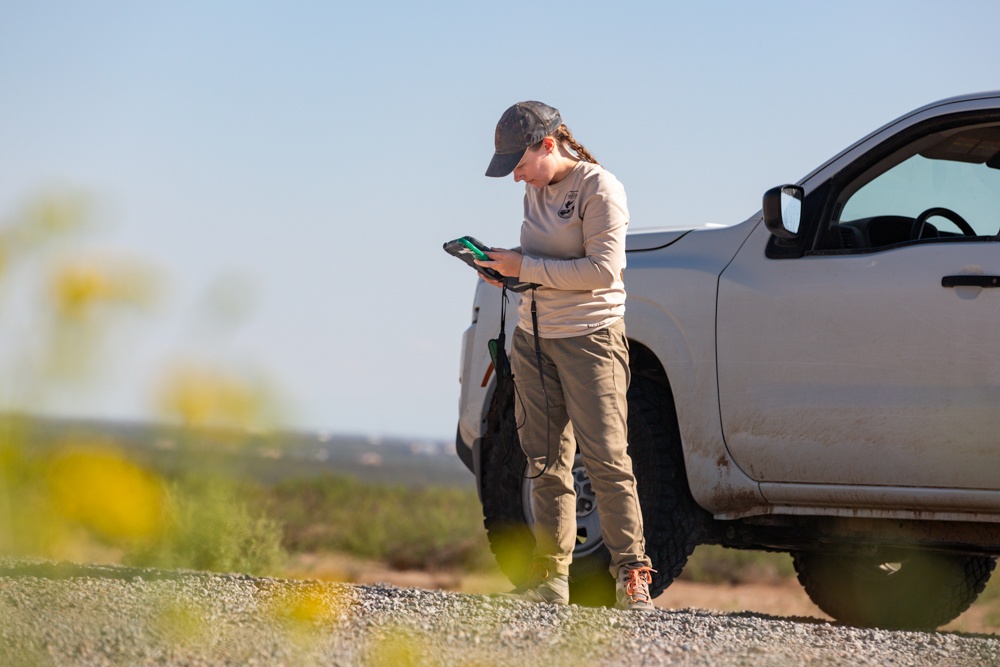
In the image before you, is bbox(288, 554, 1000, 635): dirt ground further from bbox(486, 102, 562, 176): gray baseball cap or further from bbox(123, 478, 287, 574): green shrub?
bbox(123, 478, 287, 574): green shrub

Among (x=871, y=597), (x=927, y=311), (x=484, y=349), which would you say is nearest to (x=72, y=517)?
(x=927, y=311)

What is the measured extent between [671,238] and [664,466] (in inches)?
41.2

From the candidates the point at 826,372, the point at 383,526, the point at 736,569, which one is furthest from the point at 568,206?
the point at 383,526

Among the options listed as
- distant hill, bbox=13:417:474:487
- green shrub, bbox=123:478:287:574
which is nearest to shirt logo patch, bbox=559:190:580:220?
green shrub, bbox=123:478:287:574

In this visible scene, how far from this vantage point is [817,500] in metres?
4.53

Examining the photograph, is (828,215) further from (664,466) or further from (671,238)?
(664,466)

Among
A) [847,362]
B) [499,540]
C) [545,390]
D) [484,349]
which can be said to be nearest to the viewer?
[545,390]

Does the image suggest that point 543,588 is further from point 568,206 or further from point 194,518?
point 194,518

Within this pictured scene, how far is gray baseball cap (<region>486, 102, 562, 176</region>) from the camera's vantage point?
3.88 meters

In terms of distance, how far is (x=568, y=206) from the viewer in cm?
395

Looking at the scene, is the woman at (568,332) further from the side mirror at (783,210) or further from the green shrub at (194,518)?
the green shrub at (194,518)

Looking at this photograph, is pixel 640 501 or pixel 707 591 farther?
pixel 707 591

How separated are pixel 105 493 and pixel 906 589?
5.17m

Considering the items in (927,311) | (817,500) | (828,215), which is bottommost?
(817,500)
